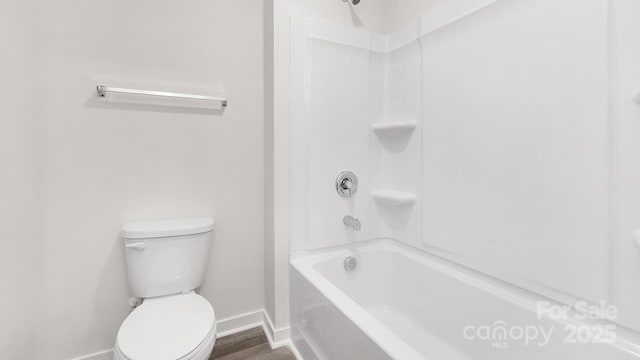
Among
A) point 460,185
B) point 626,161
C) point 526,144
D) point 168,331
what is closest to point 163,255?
point 168,331

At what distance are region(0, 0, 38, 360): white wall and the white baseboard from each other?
15.2 inches

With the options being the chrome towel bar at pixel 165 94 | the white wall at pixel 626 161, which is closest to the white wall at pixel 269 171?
the chrome towel bar at pixel 165 94

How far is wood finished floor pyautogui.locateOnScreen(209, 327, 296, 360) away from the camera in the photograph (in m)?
1.52

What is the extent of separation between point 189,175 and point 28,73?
80 cm

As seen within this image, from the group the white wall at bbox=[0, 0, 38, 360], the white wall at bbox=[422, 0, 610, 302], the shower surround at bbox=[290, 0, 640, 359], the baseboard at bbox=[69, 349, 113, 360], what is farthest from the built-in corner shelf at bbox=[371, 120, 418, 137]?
the baseboard at bbox=[69, 349, 113, 360]

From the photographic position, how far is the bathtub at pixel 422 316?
3.16 ft

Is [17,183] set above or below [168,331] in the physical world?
above

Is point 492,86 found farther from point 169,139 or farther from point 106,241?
point 106,241

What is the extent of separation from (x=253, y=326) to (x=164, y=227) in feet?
2.83

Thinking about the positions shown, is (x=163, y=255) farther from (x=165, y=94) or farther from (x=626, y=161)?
(x=626, y=161)

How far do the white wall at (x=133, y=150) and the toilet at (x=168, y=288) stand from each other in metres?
0.17

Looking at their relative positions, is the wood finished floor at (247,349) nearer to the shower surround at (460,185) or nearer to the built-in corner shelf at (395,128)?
the shower surround at (460,185)

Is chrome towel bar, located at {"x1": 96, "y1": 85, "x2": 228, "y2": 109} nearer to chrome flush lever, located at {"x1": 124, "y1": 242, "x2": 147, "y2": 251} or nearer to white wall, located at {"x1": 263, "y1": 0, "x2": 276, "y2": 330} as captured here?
white wall, located at {"x1": 263, "y1": 0, "x2": 276, "y2": 330}

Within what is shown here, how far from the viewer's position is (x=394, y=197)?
A: 1.73 meters
